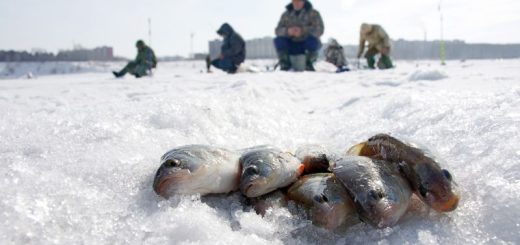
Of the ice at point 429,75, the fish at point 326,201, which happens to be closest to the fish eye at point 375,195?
the fish at point 326,201

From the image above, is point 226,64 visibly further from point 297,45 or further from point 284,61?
point 297,45

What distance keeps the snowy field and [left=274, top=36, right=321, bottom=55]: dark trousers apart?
7.48 metres

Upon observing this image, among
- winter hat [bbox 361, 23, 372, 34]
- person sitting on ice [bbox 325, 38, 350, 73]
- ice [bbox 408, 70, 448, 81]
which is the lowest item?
ice [bbox 408, 70, 448, 81]

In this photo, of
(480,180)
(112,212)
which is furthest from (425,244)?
(112,212)

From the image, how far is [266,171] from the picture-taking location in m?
2.06

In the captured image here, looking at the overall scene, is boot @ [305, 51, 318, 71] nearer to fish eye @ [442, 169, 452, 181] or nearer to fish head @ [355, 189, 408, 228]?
fish eye @ [442, 169, 452, 181]

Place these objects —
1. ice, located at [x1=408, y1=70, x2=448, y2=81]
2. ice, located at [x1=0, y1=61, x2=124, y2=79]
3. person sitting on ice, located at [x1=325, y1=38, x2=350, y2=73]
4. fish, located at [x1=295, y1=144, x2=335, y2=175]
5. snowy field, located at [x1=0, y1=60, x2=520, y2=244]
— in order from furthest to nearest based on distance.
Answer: ice, located at [x1=0, y1=61, x2=124, y2=79] → person sitting on ice, located at [x1=325, y1=38, x2=350, y2=73] → ice, located at [x1=408, y1=70, x2=448, y2=81] → fish, located at [x1=295, y1=144, x2=335, y2=175] → snowy field, located at [x1=0, y1=60, x2=520, y2=244]

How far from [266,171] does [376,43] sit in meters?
10.9

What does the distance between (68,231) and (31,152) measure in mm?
1073

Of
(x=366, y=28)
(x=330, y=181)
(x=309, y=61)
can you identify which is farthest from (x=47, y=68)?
(x=330, y=181)

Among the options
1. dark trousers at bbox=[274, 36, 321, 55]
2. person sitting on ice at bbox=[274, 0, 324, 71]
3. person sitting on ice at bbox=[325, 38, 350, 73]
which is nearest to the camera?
person sitting on ice at bbox=[274, 0, 324, 71]

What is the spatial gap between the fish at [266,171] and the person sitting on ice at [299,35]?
945 cm

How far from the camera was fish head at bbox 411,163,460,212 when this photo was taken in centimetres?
186

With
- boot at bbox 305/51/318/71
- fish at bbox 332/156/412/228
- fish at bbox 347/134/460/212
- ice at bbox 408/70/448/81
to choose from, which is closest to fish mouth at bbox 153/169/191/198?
fish at bbox 332/156/412/228
